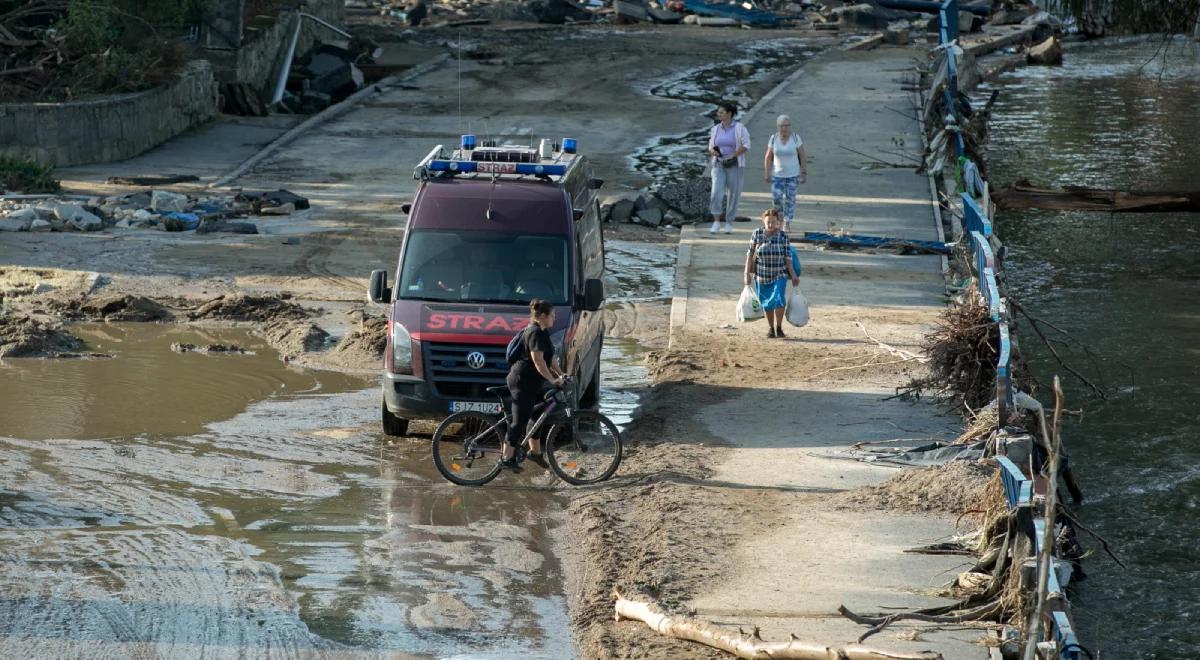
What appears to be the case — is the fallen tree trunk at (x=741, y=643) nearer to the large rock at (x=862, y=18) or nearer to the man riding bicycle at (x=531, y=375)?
the man riding bicycle at (x=531, y=375)

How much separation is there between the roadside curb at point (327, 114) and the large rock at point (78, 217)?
3.58 meters

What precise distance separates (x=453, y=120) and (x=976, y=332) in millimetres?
21076

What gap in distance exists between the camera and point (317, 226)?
77.8 feet

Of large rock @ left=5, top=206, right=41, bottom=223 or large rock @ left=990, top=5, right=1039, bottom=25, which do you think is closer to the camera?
large rock @ left=5, top=206, right=41, bottom=223

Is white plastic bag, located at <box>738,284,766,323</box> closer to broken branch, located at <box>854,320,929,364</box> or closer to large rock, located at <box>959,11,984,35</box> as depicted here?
broken branch, located at <box>854,320,929,364</box>

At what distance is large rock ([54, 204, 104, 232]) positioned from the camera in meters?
22.7

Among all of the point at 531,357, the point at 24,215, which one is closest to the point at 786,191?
the point at 531,357

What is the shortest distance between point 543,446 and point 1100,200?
14.6 m

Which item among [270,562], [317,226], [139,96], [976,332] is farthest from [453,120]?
[270,562]

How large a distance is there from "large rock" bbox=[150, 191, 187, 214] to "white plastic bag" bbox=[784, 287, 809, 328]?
10902mm

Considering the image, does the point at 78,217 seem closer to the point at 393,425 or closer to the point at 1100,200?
the point at 393,425

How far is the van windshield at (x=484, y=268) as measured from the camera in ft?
47.3

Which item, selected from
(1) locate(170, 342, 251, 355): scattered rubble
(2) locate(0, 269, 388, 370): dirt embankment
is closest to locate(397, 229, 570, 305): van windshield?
(2) locate(0, 269, 388, 370): dirt embankment

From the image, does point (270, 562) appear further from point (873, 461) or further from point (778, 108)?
point (778, 108)
